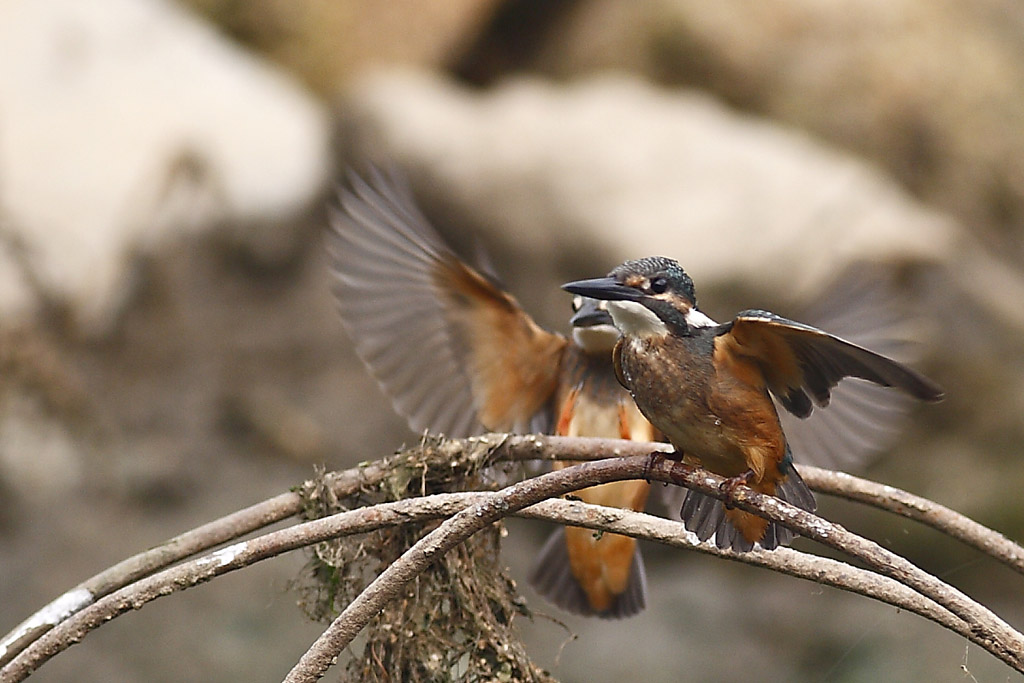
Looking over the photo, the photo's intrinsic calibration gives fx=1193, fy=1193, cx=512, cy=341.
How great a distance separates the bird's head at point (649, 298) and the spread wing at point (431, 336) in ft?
3.29

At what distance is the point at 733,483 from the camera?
5.21 feet

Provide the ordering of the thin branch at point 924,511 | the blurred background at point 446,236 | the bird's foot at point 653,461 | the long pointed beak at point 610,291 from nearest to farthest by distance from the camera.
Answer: the bird's foot at point 653,461
the long pointed beak at point 610,291
the thin branch at point 924,511
the blurred background at point 446,236

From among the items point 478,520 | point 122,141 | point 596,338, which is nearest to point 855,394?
point 596,338

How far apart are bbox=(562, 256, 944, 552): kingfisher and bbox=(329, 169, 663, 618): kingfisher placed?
965 mm

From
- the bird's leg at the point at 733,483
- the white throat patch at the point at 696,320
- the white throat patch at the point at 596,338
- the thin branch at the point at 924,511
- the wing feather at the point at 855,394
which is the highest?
the white throat patch at the point at 596,338

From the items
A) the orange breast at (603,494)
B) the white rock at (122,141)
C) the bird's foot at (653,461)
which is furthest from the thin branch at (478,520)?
the white rock at (122,141)

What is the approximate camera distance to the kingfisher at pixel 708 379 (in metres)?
1.71

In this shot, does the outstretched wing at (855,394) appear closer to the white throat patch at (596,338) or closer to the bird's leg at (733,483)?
the white throat patch at (596,338)

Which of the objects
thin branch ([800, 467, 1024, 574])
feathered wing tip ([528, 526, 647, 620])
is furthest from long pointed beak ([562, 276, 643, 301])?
feathered wing tip ([528, 526, 647, 620])

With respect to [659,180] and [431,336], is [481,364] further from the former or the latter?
[659,180]

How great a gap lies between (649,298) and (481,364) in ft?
3.82

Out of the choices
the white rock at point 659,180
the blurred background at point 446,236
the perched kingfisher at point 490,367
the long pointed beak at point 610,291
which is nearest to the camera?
the long pointed beak at point 610,291

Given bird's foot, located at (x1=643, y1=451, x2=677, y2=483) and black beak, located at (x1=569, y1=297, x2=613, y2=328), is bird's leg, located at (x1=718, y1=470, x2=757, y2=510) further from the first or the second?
black beak, located at (x1=569, y1=297, x2=613, y2=328)

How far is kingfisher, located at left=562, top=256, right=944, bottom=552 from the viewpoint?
171cm
